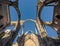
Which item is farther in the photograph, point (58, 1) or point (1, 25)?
point (1, 25)

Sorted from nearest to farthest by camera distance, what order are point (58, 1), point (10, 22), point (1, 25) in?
1. point (58, 1)
2. point (1, 25)
3. point (10, 22)

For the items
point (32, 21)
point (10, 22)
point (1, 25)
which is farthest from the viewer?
point (32, 21)

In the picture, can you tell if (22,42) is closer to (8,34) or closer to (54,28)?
(8,34)

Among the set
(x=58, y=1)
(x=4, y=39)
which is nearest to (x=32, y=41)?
(x=4, y=39)

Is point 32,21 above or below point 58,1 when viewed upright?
below

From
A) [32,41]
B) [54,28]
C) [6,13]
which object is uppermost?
[6,13]

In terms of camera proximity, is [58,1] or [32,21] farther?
[32,21]

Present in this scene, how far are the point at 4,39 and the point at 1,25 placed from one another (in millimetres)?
2602

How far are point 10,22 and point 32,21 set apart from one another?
6666mm

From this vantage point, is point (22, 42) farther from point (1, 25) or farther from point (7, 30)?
point (1, 25)

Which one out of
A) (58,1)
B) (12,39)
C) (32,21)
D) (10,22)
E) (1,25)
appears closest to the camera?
(58,1)

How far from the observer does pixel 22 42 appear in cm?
4150

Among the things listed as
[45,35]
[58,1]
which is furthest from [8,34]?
[58,1]

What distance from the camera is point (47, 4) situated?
118ft
